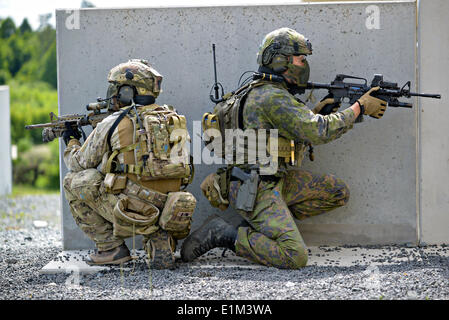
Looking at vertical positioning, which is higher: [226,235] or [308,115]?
[308,115]

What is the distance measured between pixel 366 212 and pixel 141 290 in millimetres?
2487

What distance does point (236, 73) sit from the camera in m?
5.76

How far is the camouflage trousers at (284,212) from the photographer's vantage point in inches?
192

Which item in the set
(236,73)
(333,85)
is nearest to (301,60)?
(333,85)

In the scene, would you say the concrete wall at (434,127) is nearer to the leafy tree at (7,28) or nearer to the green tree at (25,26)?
the leafy tree at (7,28)

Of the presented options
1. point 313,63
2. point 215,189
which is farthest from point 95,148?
point 313,63

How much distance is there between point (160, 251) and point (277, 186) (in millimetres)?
1106

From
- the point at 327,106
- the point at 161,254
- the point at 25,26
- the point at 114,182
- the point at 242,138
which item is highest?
the point at 25,26

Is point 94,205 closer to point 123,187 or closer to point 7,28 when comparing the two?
point 123,187

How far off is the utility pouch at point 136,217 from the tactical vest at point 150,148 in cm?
Answer: 18

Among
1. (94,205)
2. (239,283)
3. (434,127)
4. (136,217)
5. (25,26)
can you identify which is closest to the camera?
(239,283)

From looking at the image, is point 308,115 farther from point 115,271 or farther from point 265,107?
point 115,271

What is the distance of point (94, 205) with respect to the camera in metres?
4.95

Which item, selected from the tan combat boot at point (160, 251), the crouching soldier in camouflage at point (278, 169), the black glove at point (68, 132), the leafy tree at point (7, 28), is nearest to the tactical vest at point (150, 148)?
the tan combat boot at point (160, 251)
